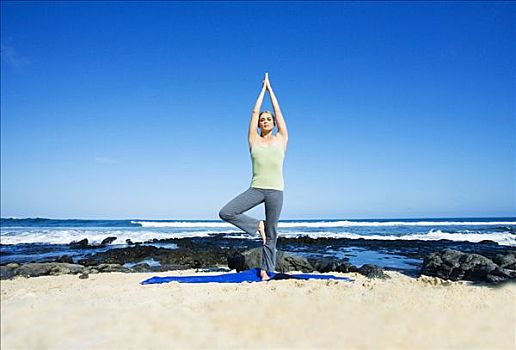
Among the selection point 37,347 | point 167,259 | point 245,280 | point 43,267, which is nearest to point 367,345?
point 37,347

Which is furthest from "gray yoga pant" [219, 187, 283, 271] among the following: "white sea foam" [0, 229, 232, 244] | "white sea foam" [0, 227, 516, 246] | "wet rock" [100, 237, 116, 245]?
"white sea foam" [0, 229, 232, 244]

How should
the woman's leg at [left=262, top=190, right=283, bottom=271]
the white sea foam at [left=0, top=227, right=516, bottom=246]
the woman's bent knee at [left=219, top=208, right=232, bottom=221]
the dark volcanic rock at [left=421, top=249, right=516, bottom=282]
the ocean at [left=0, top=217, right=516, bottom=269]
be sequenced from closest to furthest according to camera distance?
the woman's bent knee at [left=219, top=208, right=232, bottom=221]
the woman's leg at [left=262, top=190, right=283, bottom=271]
the dark volcanic rock at [left=421, top=249, right=516, bottom=282]
the ocean at [left=0, top=217, right=516, bottom=269]
the white sea foam at [left=0, top=227, right=516, bottom=246]

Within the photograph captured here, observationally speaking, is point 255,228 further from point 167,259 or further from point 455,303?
point 167,259

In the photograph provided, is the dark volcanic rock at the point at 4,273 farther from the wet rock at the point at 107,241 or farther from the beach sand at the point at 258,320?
the wet rock at the point at 107,241

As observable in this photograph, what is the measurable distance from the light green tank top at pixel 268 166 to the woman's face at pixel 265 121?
30 cm

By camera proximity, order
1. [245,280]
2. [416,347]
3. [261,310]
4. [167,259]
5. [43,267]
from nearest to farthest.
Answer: [416,347]
[261,310]
[245,280]
[43,267]
[167,259]

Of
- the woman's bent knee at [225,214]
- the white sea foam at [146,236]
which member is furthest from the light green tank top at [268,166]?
the white sea foam at [146,236]

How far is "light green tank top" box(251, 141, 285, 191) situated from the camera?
210 inches

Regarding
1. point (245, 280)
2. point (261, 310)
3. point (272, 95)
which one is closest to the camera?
point (261, 310)

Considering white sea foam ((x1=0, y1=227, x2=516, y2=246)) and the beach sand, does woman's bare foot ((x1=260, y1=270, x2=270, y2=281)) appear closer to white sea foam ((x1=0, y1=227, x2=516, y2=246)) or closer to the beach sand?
the beach sand

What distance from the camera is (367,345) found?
2414 mm

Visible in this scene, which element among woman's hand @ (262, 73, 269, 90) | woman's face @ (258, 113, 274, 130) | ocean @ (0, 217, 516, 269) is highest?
woman's hand @ (262, 73, 269, 90)

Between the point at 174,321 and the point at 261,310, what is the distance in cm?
69

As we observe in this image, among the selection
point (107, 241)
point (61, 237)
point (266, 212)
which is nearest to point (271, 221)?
point (266, 212)
